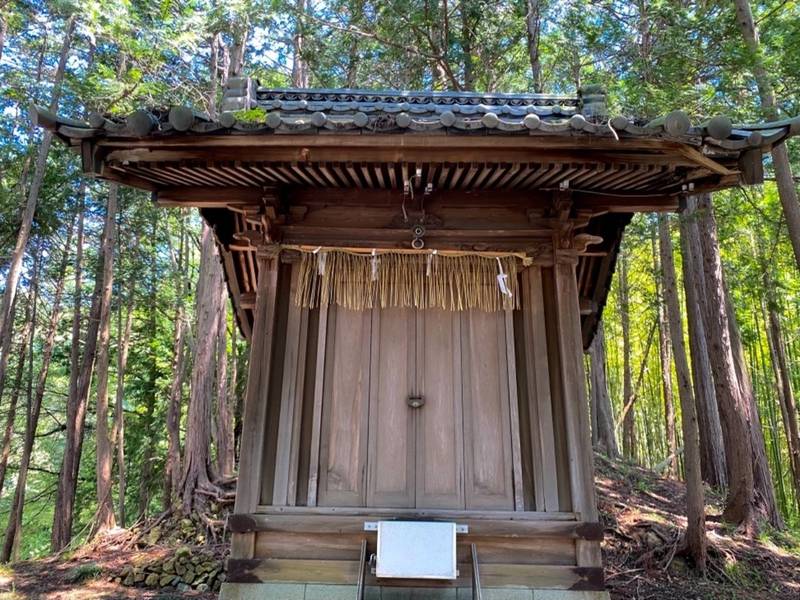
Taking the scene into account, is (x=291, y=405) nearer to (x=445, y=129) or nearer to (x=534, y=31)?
(x=445, y=129)

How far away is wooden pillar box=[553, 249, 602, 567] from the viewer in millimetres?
3127

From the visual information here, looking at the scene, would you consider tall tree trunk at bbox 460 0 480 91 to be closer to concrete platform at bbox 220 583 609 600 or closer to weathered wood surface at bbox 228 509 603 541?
weathered wood surface at bbox 228 509 603 541

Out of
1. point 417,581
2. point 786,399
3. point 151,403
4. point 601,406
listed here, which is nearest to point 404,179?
point 417,581

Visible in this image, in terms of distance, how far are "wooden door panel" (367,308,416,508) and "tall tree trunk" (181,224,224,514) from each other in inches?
231

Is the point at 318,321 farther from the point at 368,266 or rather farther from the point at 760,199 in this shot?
the point at 760,199

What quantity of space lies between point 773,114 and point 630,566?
5.15 meters

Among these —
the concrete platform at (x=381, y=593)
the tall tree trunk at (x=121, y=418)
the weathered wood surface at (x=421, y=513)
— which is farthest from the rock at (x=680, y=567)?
the tall tree trunk at (x=121, y=418)

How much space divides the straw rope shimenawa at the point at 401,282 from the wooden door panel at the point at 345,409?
14cm

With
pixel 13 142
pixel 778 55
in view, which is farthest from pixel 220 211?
pixel 13 142

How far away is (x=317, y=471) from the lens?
128 inches

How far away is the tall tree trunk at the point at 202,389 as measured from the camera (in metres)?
8.12

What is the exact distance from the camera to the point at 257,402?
3.31 m

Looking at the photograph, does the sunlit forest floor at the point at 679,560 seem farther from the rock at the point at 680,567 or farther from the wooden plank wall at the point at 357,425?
the wooden plank wall at the point at 357,425

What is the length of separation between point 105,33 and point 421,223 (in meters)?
6.87
